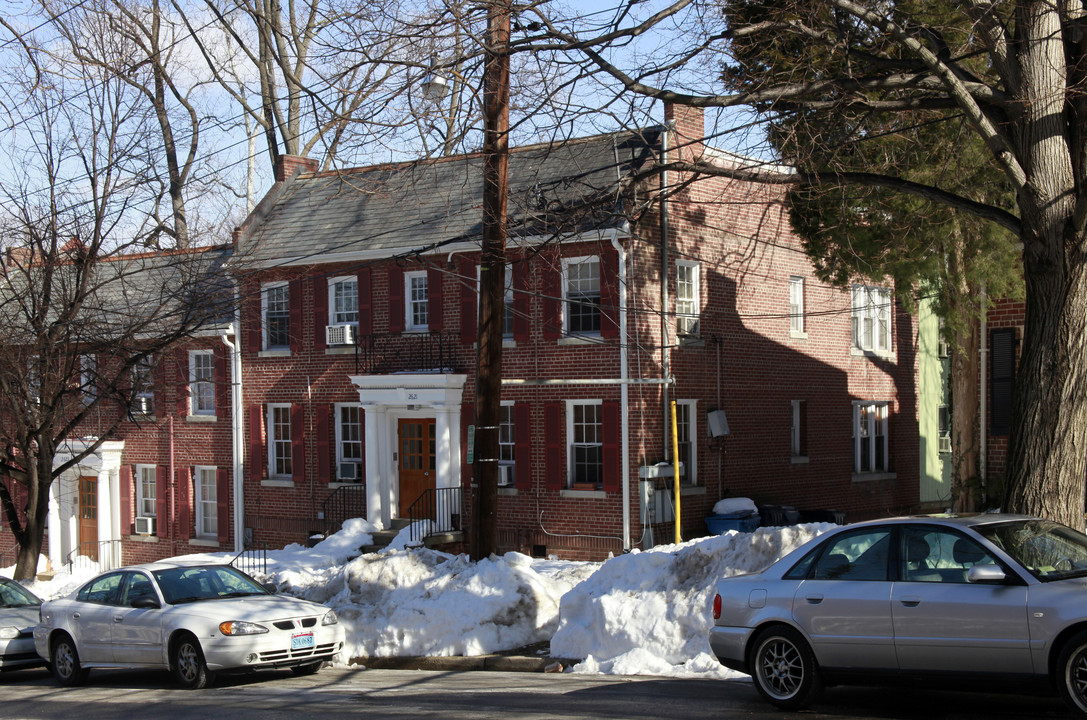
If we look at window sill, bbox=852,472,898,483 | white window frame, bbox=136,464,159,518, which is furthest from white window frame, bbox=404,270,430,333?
window sill, bbox=852,472,898,483

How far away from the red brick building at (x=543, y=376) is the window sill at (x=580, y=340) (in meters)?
0.05

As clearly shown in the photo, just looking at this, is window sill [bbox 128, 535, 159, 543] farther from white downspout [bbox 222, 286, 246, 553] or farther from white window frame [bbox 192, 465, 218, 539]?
white downspout [bbox 222, 286, 246, 553]

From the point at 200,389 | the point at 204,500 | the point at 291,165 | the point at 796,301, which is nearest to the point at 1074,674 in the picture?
A: the point at 796,301

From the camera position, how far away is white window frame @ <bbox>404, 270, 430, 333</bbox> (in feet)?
82.5

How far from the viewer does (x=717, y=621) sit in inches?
392

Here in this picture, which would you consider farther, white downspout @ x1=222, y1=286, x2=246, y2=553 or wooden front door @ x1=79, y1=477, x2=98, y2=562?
wooden front door @ x1=79, y1=477, x2=98, y2=562

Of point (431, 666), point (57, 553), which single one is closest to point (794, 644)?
point (431, 666)

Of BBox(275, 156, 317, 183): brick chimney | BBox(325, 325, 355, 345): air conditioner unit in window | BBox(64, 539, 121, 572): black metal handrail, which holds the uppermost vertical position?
BBox(275, 156, 317, 183): brick chimney

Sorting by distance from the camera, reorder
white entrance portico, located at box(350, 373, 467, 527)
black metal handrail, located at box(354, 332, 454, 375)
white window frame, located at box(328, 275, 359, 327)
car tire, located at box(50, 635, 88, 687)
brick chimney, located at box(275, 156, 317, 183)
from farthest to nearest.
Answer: brick chimney, located at box(275, 156, 317, 183) < white window frame, located at box(328, 275, 359, 327) < black metal handrail, located at box(354, 332, 454, 375) < white entrance portico, located at box(350, 373, 467, 527) < car tire, located at box(50, 635, 88, 687)

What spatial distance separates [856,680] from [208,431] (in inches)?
879

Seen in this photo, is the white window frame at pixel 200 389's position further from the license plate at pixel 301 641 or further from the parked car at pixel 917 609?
the parked car at pixel 917 609

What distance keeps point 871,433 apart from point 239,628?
1983 cm

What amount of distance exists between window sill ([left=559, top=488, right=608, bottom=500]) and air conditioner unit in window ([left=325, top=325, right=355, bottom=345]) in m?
6.38

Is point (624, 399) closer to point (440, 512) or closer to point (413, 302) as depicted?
point (440, 512)
